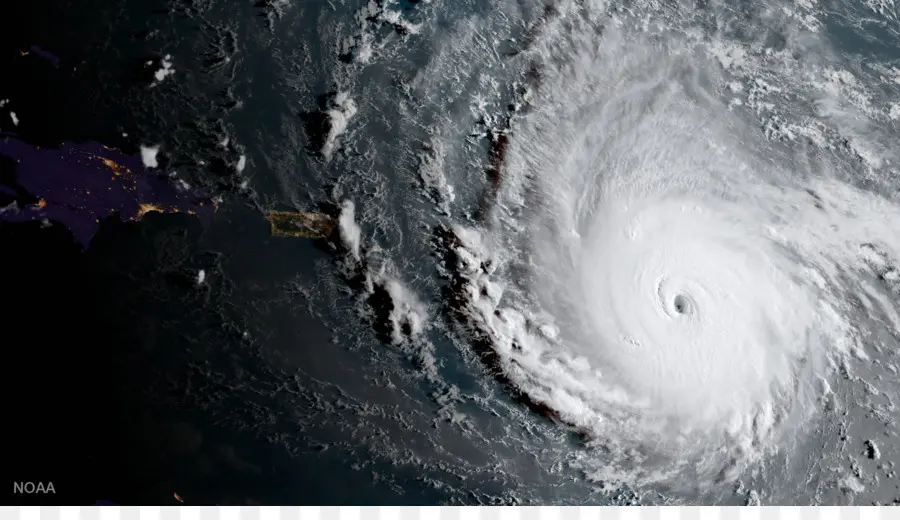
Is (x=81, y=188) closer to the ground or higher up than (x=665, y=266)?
higher up

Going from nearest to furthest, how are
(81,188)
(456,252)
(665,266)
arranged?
1. (81,188)
2. (456,252)
3. (665,266)

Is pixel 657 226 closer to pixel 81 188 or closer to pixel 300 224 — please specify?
pixel 300 224

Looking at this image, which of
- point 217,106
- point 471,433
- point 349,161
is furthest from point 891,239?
point 217,106

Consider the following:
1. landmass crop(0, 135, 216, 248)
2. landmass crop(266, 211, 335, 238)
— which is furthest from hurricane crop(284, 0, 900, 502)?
landmass crop(0, 135, 216, 248)

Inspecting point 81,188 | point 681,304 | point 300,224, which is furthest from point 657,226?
point 81,188

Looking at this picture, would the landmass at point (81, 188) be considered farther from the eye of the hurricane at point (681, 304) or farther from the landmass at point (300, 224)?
the eye of the hurricane at point (681, 304)

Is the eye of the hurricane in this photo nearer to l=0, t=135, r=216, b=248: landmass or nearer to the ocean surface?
the ocean surface

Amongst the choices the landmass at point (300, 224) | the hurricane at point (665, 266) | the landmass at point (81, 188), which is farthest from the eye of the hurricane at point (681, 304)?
the landmass at point (81, 188)
